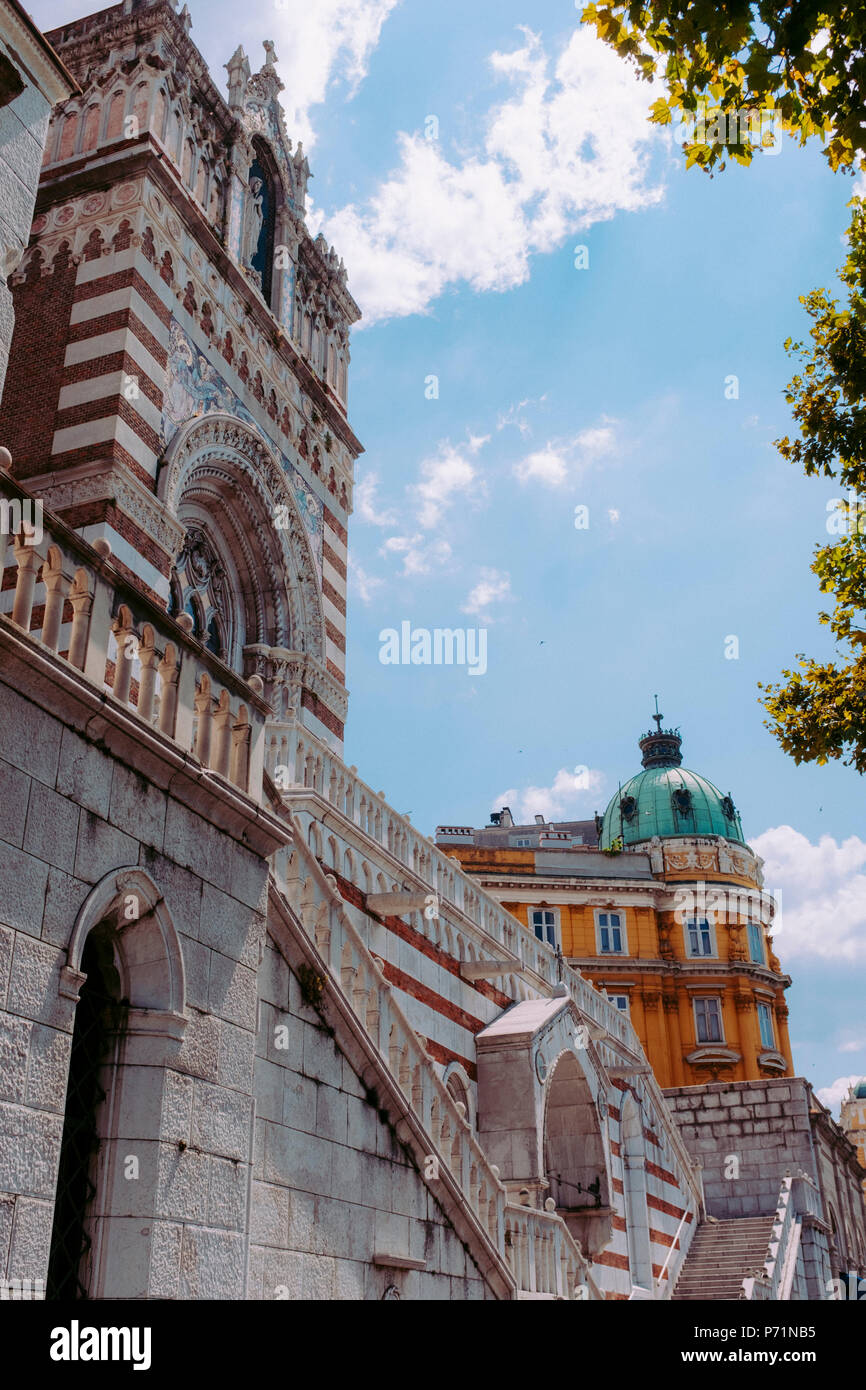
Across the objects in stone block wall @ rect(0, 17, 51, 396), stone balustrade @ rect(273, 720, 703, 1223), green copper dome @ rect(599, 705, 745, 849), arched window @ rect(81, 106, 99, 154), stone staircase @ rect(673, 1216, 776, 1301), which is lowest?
stone staircase @ rect(673, 1216, 776, 1301)

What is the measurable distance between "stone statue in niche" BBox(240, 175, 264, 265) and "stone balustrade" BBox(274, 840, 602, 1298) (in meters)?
13.6

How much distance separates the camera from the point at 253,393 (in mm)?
20000

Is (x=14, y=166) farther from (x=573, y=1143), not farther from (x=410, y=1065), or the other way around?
(x=573, y=1143)

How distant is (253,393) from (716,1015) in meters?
36.7

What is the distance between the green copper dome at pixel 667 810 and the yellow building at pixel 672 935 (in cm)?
162

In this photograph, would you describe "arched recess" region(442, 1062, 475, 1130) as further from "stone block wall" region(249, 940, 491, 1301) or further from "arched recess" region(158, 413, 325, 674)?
"arched recess" region(158, 413, 325, 674)

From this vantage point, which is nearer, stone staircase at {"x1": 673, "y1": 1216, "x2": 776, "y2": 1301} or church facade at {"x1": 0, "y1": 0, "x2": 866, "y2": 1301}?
church facade at {"x1": 0, "y1": 0, "x2": 866, "y2": 1301}

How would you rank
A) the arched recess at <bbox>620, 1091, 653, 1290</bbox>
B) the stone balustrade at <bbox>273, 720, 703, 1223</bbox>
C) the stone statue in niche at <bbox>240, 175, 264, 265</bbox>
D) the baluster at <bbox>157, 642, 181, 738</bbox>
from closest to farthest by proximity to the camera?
the baluster at <bbox>157, 642, 181, 738</bbox>
the stone balustrade at <bbox>273, 720, 703, 1223</bbox>
the stone statue in niche at <bbox>240, 175, 264, 265</bbox>
the arched recess at <bbox>620, 1091, 653, 1290</bbox>

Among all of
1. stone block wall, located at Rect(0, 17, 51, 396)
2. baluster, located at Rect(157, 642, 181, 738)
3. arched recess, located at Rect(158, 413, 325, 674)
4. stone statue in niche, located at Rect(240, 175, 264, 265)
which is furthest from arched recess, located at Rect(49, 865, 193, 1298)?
stone statue in niche, located at Rect(240, 175, 264, 265)

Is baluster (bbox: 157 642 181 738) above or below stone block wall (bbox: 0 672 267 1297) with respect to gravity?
above

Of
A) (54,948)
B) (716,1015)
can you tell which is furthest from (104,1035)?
(716,1015)

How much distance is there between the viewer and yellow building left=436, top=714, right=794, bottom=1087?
48250 mm

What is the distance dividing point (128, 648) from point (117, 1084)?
262cm
